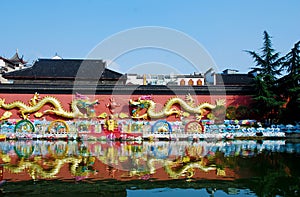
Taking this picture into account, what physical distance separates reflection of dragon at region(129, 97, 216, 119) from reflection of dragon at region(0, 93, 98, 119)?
2316mm

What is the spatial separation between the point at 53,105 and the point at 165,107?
6029 millimetres

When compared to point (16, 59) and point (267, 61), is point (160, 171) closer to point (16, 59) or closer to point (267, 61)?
point (267, 61)

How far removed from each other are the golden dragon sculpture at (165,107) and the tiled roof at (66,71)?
3162mm

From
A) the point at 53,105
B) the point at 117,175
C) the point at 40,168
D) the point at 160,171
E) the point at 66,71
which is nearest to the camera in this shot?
the point at 117,175

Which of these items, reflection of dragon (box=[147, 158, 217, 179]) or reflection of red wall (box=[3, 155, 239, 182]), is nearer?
reflection of red wall (box=[3, 155, 239, 182])

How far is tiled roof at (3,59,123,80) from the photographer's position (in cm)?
1992

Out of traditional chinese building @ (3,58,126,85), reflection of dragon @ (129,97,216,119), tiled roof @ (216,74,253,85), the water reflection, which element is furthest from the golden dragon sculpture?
the water reflection

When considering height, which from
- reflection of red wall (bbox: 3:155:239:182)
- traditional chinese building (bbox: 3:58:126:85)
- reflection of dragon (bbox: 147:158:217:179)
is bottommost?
reflection of red wall (bbox: 3:155:239:182)

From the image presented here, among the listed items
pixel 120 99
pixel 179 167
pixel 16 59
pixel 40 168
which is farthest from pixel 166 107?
pixel 16 59

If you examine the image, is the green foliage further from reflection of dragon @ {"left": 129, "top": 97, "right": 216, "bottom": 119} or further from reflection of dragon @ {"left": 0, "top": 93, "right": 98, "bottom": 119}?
reflection of dragon @ {"left": 0, "top": 93, "right": 98, "bottom": 119}

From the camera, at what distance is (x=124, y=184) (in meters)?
6.40

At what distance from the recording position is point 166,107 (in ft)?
58.8

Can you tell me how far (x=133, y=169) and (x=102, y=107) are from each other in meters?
10.3

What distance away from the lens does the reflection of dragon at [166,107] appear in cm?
1769
